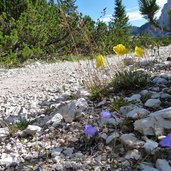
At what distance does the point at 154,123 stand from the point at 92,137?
0.49m

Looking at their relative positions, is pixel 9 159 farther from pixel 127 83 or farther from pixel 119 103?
pixel 127 83

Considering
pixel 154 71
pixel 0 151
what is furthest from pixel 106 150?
pixel 154 71

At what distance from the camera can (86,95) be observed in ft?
14.1

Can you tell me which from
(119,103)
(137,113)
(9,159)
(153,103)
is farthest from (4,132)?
(153,103)

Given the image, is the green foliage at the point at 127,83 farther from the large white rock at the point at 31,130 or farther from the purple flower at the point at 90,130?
the purple flower at the point at 90,130

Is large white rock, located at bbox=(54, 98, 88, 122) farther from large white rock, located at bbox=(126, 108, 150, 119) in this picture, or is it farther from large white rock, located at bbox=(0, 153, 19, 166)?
large white rock, located at bbox=(0, 153, 19, 166)

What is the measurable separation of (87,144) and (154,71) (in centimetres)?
259

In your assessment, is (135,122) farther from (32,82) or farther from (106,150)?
(32,82)

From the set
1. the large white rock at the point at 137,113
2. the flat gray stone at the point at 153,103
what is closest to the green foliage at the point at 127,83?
the flat gray stone at the point at 153,103

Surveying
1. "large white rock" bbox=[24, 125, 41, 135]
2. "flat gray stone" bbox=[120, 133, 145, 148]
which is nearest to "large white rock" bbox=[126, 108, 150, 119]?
"flat gray stone" bbox=[120, 133, 145, 148]

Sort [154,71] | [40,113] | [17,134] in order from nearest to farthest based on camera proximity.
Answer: [17,134] < [40,113] < [154,71]

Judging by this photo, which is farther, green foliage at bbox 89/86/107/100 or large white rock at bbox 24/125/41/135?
green foliage at bbox 89/86/107/100

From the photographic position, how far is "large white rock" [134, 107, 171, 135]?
9.36 ft

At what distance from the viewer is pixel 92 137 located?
3014 mm
